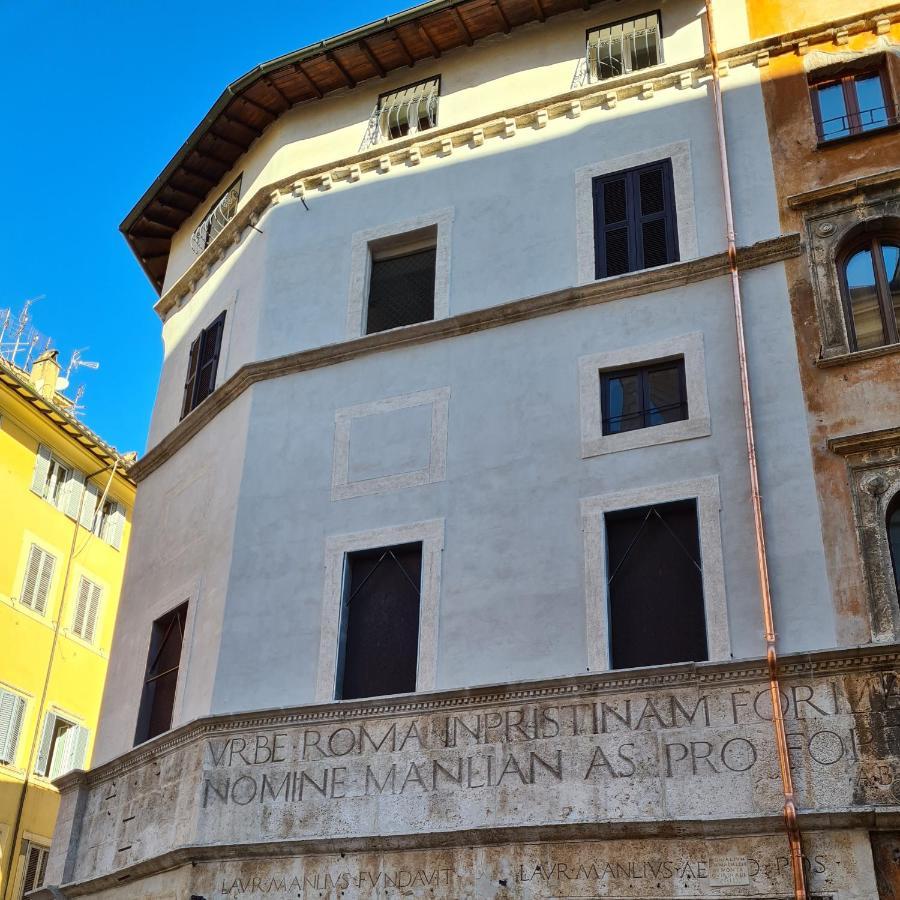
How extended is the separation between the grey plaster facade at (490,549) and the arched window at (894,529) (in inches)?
27.7

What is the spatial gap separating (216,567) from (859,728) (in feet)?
25.5

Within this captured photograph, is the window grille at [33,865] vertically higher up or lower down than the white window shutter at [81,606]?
lower down

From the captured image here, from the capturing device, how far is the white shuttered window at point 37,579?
27.0 metres

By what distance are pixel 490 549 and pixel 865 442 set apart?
13.5 ft

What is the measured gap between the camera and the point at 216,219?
20.2 meters

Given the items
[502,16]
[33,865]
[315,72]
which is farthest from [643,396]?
[33,865]

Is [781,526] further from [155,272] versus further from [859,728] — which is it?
[155,272]

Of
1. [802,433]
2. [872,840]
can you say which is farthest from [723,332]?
[872,840]

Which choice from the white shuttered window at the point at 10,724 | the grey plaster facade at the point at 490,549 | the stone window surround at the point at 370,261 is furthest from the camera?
the white shuttered window at the point at 10,724

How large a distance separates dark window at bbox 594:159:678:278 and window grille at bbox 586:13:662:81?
1.82m

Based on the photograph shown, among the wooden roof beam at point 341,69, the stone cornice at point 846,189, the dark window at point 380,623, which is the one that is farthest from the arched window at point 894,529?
the wooden roof beam at point 341,69

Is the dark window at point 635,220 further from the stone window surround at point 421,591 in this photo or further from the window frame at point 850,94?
the stone window surround at point 421,591

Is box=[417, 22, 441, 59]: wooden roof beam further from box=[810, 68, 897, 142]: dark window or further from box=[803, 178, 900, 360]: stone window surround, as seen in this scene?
box=[803, 178, 900, 360]: stone window surround

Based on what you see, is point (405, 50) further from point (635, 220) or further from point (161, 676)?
point (161, 676)
